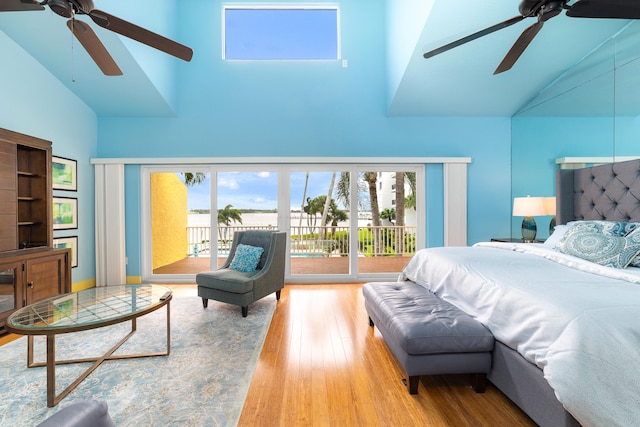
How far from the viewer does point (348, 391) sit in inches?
72.4

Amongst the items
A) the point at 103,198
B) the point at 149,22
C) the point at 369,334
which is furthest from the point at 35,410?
the point at 149,22

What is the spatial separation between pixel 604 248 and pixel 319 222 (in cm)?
336

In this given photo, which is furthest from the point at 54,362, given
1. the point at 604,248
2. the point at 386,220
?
the point at 386,220

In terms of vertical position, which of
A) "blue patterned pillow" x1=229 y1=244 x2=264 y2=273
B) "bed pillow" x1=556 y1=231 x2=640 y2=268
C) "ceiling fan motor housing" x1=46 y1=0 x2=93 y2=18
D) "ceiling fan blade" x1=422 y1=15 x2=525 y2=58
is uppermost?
"ceiling fan blade" x1=422 y1=15 x2=525 y2=58

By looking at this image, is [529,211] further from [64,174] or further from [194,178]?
[64,174]

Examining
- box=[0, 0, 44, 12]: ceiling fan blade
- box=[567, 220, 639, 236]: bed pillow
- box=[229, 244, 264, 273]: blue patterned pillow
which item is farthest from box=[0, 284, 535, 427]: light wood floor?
box=[0, 0, 44, 12]: ceiling fan blade

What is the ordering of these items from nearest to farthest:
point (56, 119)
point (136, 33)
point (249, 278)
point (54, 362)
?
point (54, 362) < point (136, 33) < point (249, 278) < point (56, 119)

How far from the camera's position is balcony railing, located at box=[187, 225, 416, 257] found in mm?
4789

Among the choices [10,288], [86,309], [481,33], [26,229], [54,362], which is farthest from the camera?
[26,229]

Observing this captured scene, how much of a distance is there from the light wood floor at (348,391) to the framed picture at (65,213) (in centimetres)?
167

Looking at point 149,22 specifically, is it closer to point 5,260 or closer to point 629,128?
point 5,260

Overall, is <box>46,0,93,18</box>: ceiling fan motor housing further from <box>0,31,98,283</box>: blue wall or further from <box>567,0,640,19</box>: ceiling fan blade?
<box>567,0,640,19</box>: ceiling fan blade

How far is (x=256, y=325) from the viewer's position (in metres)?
2.85

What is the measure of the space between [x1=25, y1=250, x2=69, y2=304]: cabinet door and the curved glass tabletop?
→ 30.1 inches
